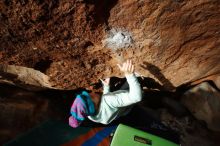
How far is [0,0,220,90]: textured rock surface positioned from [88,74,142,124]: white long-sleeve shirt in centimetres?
22

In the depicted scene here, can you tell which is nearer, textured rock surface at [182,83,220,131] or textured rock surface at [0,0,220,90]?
textured rock surface at [0,0,220,90]

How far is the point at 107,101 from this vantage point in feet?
8.29

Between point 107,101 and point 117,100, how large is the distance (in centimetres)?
12

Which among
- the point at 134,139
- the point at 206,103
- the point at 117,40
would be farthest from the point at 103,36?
the point at 206,103

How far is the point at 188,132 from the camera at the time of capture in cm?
340

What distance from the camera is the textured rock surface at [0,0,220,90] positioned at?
1781 millimetres

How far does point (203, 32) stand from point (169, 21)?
0.39 meters

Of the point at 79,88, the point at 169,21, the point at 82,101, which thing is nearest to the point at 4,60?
the point at 82,101

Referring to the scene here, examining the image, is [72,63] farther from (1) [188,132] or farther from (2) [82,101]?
(1) [188,132]

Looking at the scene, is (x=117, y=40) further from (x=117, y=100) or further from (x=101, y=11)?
(x=117, y=100)

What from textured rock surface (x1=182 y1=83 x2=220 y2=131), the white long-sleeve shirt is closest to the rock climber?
the white long-sleeve shirt

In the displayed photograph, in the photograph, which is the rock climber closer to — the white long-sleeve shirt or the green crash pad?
the white long-sleeve shirt

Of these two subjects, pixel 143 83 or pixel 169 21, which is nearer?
pixel 169 21

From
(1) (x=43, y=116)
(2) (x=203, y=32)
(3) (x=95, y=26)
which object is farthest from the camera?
(1) (x=43, y=116)
